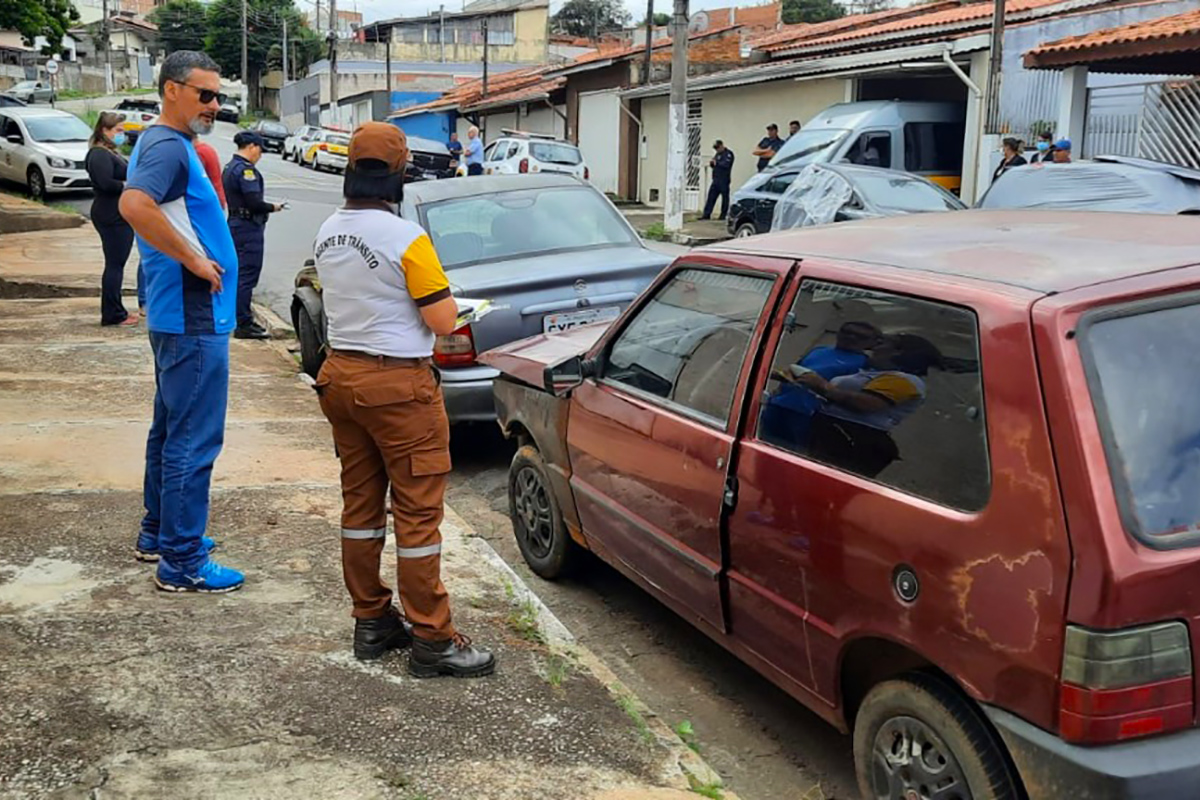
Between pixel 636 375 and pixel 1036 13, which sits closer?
pixel 636 375

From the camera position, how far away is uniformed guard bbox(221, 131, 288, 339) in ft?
30.2

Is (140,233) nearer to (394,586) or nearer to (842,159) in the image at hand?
(394,586)

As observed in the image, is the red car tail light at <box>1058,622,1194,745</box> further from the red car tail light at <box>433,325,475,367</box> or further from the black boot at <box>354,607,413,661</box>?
the red car tail light at <box>433,325,475,367</box>

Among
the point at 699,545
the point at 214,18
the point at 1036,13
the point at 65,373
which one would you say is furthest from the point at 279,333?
the point at 214,18

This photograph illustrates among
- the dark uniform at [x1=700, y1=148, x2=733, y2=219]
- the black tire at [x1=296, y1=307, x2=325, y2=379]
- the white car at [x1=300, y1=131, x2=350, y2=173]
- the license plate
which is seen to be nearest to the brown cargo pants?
the license plate

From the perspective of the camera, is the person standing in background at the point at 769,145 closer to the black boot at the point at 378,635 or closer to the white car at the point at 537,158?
the white car at the point at 537,158

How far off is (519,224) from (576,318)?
3.63ft

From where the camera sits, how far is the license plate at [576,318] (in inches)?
259

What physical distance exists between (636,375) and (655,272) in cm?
280

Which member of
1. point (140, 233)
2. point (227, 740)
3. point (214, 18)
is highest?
point (214, 18)

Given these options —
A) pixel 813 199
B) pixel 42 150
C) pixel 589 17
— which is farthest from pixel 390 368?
pixel 589 17

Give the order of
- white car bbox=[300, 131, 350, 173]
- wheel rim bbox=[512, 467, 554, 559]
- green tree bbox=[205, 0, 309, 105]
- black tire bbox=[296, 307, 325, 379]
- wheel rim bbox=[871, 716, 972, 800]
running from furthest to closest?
green tree bbox=[205, 0, 309, 105] → white car bbox=[300, 131, 350, 173] → black tire bbox=[296, 307, 325, 379] → wheel rim bbox=[512, 467, 554, 559] → wheel rim bbox=[871, 716, 972, 800]

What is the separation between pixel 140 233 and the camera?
394 centimetres

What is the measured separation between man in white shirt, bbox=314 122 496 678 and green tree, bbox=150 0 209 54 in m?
87.4
